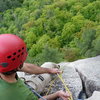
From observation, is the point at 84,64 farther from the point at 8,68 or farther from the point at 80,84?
the point at 8,68

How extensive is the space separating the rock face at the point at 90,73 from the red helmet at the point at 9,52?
2.54 m

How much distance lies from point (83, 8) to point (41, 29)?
7.30 meters

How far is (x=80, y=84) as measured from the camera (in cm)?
447

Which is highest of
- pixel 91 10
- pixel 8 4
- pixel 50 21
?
pixel 8 4

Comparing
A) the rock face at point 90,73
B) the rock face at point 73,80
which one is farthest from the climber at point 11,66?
the rock face at point 90,73

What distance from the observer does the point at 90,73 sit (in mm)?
4898

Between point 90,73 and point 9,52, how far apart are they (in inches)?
117

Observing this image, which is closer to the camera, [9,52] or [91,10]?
[9,52]

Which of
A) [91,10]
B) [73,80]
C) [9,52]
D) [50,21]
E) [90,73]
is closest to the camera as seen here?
[9,52]

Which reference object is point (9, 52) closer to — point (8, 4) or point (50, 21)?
point (50, 21)

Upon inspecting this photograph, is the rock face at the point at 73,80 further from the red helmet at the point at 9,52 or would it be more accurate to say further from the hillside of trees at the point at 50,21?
the hillside of trees at the point at 50,21

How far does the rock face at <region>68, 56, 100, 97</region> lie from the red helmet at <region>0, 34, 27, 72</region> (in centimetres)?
254

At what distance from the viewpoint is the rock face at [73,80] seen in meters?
4.27

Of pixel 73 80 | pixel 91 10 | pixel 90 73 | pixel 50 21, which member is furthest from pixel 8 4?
pixel 73 80
